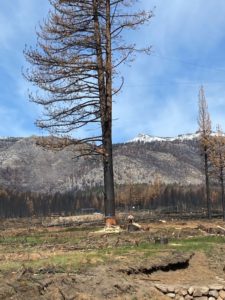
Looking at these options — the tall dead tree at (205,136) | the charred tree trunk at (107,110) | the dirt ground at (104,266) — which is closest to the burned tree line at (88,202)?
the tall dead tree at (205,136)

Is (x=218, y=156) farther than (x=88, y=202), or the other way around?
(x=88, y=202)

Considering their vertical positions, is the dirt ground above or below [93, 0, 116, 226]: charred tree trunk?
below

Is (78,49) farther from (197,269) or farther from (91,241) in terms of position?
(197,269)

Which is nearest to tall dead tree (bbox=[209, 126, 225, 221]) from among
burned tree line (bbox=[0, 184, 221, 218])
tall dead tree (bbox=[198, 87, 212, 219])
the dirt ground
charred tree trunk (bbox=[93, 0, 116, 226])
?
tall dead tree (bbox=[198, 87, 212, 219])

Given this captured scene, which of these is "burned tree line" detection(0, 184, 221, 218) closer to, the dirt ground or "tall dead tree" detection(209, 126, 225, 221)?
"tall dead tree" detection(209, 126, 225, 221)

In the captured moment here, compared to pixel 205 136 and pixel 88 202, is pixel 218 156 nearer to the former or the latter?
pixel 205 136

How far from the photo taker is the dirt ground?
8461 millimetres

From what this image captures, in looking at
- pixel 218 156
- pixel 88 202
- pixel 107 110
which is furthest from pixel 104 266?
pixel 88 202

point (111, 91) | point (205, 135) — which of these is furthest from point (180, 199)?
point (111, 91)

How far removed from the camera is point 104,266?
966 centimetres

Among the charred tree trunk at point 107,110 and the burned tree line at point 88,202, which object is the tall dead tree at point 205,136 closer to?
the charred tree trunk at point 107,110

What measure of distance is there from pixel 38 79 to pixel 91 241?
642 centimetres

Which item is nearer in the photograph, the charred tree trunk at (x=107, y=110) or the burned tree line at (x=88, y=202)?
the charred tree trunk at (x=107, y=110)

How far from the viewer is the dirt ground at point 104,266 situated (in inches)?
333
